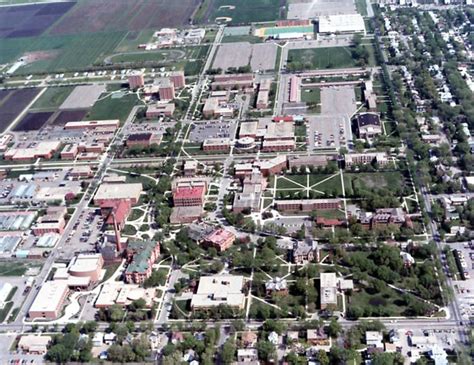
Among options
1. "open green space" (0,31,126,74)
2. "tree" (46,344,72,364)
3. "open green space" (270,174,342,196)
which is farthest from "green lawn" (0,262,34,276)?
"open green space" (0,31,126,74)

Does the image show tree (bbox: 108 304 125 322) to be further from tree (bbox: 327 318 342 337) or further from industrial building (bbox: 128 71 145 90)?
industrial building (bbox: 128 71 145 90)

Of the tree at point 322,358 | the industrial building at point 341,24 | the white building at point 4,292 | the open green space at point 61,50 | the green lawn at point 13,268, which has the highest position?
the tree at point 322,358

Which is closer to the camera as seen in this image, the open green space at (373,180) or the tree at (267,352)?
the tree at (267,352)

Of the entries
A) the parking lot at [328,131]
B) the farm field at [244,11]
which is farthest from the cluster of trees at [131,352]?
the farm field at [244,11]

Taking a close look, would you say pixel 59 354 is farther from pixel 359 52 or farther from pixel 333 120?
pixel 359 52

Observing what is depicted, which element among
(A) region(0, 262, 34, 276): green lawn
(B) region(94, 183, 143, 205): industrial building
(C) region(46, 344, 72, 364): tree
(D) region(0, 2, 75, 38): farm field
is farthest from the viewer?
(D) region(0, 2, 75, 38): farm field

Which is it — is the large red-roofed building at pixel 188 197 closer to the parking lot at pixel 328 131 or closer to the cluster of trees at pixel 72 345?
the parking lot at pixel 328 131
